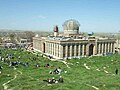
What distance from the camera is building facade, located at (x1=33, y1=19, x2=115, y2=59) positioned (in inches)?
3297

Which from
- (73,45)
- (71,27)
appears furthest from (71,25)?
(73,45)

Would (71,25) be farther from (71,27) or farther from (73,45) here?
(73,45)

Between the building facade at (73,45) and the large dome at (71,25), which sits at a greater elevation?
the large dome at (71,25)

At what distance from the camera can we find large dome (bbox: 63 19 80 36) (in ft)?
354

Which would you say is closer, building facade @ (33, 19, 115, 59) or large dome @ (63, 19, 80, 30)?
building facade @ (33, 19, 115, 59)

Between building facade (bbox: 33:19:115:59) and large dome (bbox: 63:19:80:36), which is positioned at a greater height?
large dome (bbox: 63:19:80:36)

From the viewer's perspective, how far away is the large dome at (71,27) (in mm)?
107875

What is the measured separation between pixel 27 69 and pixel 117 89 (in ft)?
92.2

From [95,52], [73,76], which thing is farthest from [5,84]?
[95,52]

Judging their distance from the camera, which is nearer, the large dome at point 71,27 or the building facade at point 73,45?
the building facade at point 73,45

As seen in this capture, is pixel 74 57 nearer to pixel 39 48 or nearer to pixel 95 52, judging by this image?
pixel 95 52

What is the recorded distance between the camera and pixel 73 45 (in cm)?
8494

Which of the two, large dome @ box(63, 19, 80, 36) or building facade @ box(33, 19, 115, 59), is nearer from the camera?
building facade @ box(33, 19, 115, 59)

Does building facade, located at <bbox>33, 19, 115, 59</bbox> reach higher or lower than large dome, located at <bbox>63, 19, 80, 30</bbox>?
lower
